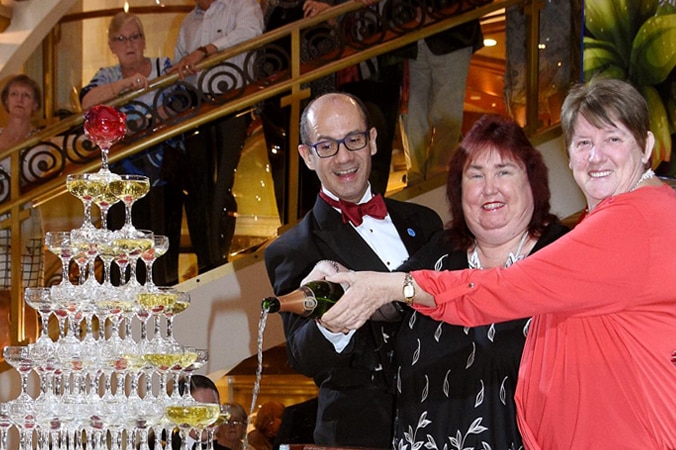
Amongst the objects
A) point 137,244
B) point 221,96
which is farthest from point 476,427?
point 221,96

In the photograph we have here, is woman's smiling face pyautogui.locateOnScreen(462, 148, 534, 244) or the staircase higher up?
the staircase

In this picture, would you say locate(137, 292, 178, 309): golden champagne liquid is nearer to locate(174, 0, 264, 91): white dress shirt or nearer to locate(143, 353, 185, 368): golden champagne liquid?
locate(143, 353, 185, 368): golden champagne liquid

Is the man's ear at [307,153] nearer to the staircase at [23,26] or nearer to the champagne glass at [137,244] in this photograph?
the champagne glass at [137,244]

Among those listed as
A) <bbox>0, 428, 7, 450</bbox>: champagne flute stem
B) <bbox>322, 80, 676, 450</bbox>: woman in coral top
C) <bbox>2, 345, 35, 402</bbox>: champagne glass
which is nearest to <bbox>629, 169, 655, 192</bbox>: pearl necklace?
<bbox>322, 80, 676, 450</bbox>: woman in coral top

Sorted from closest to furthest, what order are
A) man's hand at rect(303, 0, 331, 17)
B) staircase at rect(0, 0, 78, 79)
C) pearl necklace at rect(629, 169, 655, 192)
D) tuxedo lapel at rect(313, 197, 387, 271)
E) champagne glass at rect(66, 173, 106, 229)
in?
pearl necklace at rect(629, 169, 655, 192)
champagne glass at rect(66, 173, 106, 229)
tuxedo lapel at rect(313, 197, 387, 271)
man's hand at rect(303, 0, 331, 17)
staircase at rect(0, 0, 78, 79)

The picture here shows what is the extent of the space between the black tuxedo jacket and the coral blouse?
0.58 metres

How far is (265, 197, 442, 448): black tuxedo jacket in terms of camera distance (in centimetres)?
292

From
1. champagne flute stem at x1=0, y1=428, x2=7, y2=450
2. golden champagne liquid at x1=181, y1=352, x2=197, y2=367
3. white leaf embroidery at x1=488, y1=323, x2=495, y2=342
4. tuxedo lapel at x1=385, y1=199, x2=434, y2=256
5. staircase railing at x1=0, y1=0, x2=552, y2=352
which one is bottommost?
champagne flute stem at x1=0, y1=428, x2=7, y2=450

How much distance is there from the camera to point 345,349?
9.55 ft

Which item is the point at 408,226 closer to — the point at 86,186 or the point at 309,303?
the point at 309,303

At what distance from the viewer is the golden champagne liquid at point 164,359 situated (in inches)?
98.2

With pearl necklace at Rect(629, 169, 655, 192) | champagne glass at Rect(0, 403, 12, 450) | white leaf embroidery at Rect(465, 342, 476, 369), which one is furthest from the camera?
white leaf embroidery at Rect(465, 342, 476, 369)

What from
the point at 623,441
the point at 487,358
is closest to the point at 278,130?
the point at 487,358

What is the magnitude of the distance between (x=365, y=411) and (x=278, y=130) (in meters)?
2.98
